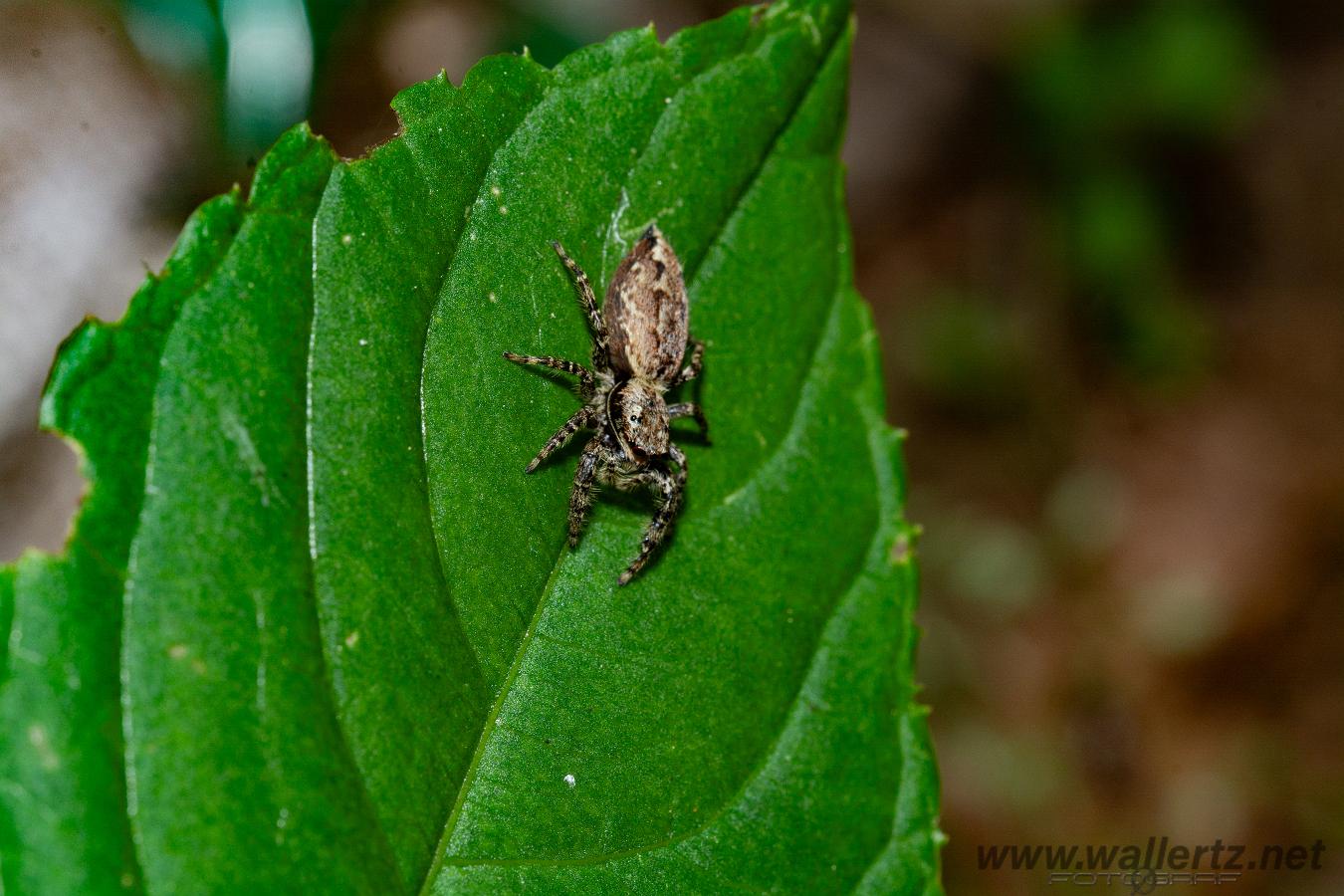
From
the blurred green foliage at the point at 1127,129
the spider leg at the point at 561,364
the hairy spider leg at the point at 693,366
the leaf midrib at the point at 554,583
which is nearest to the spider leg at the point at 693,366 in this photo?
the hairy spider leg at the point at 693,366

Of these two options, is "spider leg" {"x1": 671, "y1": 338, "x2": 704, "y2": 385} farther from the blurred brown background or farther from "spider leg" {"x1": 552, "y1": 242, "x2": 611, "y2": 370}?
the blurred brown background

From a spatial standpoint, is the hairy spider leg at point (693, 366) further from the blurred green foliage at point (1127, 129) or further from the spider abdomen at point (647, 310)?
the blurred green foliage at point (1127, 129)

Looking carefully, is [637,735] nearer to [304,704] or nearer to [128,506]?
[304,704]

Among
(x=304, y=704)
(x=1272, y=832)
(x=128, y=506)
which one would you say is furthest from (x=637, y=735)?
(x=1272, y=832)

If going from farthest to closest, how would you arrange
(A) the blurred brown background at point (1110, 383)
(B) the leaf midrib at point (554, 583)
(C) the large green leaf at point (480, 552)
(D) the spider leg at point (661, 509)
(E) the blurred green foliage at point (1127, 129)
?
1. (E) the blurred green foliage at point (1127, 129)
2. (A) the blurred brown background at point (1110, 383)
3. (D) the spider leg at point (661, 509)
4. (B) the leaf midrib at point (554, 583)
5. (C) the large green leaf at point (480, 552)

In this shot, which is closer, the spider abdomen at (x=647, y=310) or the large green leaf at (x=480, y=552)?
the large green leaf at (x=480, y=552)

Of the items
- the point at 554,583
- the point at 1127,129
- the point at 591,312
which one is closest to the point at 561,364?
the point at 591,312
